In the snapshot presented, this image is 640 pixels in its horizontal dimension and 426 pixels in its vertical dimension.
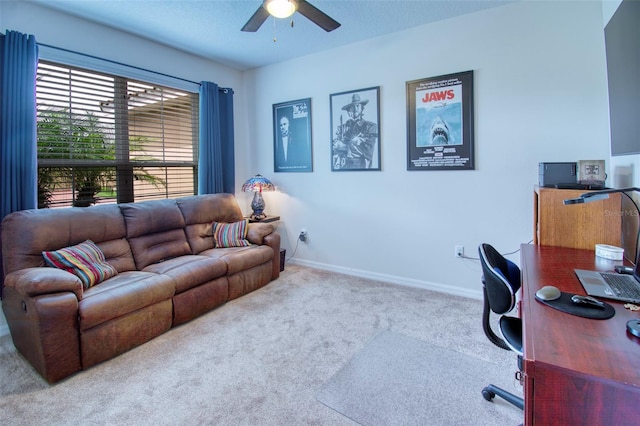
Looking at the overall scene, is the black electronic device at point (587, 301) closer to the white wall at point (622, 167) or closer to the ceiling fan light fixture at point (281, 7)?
the white wall at point (622, 167)

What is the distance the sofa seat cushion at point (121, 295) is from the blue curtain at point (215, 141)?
64.5 inches

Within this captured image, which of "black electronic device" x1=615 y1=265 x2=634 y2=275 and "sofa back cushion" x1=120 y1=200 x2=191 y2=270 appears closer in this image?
"black electronic device" x1=615 y1=265 x2=634 y2=275

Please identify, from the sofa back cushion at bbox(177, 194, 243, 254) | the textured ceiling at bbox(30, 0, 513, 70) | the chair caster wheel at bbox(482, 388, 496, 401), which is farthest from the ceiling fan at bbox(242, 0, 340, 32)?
the chair caster wheel at bbox(482, 388, 496, 401)

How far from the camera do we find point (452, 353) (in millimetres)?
2209

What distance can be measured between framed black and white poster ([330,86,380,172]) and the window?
1.74 m

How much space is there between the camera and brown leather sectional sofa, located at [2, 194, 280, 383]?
1.99 meters

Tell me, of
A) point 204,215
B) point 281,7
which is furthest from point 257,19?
point 204,215

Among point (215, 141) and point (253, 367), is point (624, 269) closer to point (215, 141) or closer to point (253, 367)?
point (253, 367)

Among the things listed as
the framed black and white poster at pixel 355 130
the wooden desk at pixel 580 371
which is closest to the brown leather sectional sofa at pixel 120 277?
the framed black and white poster at pixel 355 130

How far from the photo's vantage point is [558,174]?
A: 89.3 inches

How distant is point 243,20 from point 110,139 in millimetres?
1726

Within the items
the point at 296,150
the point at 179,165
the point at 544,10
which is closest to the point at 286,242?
the point at 296,150

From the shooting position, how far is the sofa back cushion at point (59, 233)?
2.32 meters

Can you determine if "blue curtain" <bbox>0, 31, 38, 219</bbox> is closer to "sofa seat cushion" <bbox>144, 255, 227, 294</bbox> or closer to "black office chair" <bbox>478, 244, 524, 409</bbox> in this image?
"sofa seat cushion" <bbox>144, 255, 227, 294</bbox>
